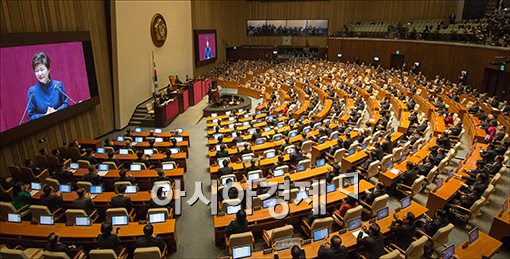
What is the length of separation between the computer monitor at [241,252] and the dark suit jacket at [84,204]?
387cm

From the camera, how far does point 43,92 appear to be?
11500 mm

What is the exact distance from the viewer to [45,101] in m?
11.6

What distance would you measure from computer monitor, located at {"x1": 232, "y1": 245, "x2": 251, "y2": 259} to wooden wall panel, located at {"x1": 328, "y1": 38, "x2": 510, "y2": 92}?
1774 cm

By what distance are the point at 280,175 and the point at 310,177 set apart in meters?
0.87

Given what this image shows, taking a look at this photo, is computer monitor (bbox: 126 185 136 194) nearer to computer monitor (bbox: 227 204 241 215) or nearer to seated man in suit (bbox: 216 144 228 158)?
computer monitor (bbox: 227 204 241 215)

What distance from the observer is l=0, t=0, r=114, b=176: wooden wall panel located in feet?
34.0

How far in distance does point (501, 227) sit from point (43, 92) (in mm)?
14028

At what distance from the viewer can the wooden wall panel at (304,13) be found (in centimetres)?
3129

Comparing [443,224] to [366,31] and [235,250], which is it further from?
[366,31]

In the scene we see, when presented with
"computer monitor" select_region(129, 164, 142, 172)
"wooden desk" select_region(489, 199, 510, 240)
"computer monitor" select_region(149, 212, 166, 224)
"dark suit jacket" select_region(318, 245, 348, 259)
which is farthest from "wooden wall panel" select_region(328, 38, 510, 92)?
"computer monitor" select_region(149, 212, 166, 224)

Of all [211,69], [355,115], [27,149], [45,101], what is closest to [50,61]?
[45,101]

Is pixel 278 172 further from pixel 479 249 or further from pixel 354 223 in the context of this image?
pixel 479 249

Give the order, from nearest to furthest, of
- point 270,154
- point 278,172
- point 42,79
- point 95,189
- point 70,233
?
point 70,233
point 95,189
point 278,172
point 270,154
point 42,79

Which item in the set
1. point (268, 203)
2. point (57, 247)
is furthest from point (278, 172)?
point (57, 247)
